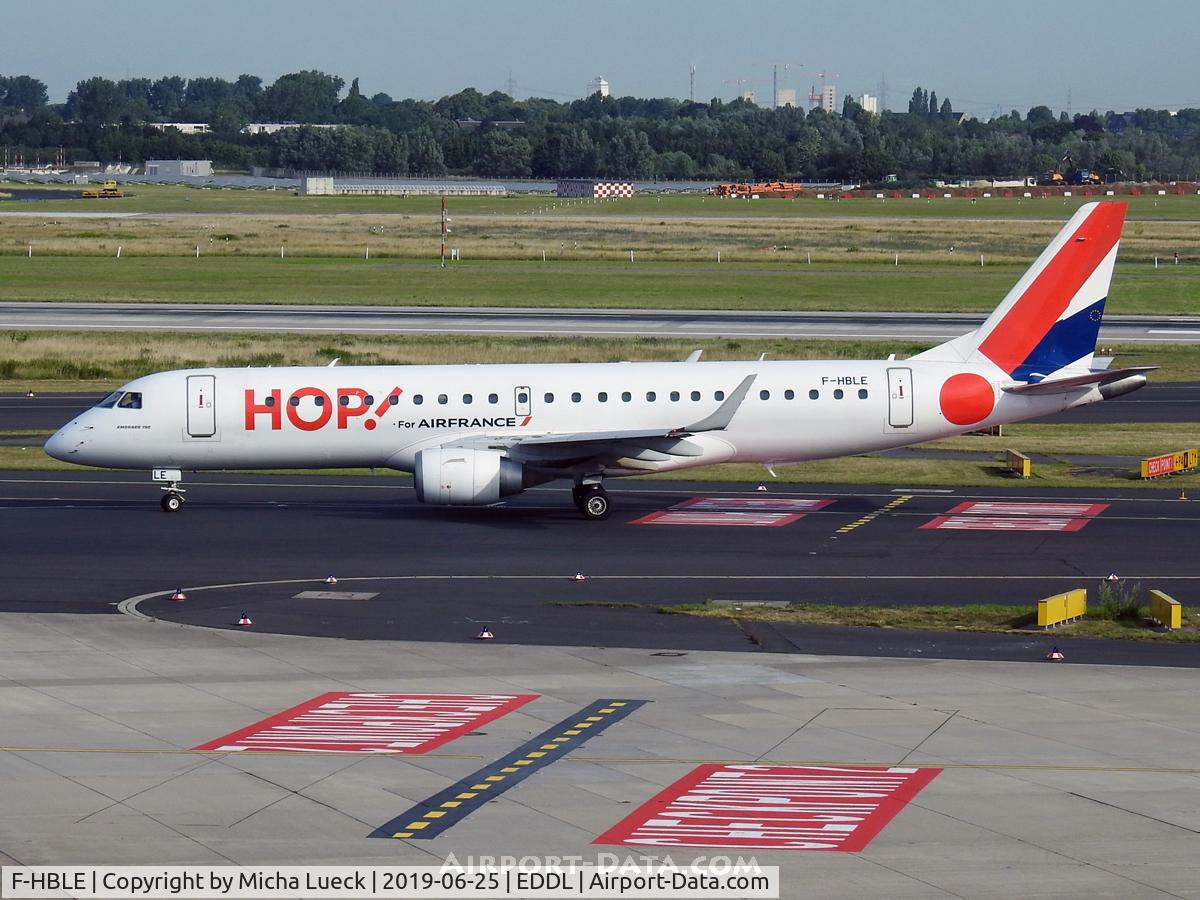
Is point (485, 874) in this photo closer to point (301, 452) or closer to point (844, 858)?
point (844, 858)

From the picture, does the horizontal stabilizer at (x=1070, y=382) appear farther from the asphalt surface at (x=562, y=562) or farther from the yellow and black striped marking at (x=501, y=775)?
the yellow and black striped marking at (x=501, y=775)

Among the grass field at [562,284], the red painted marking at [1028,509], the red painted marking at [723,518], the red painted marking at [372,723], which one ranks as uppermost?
the grass field at [562,284]

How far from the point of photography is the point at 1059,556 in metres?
37.4

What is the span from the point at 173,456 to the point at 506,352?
3044 cm

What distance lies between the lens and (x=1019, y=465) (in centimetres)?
4856

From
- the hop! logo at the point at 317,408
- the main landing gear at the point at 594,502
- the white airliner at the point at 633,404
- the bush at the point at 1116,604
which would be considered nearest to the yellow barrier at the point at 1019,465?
the white airliner at the point at 633,404

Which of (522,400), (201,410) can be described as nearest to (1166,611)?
(522,400)

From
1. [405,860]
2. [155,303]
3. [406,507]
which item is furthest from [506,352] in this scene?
[405,860]

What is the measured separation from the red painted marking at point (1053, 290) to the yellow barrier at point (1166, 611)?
515 inches

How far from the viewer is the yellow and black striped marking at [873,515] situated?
134 ft

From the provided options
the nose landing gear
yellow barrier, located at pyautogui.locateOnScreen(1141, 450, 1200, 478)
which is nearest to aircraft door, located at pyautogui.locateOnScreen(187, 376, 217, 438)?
the nose landing gear

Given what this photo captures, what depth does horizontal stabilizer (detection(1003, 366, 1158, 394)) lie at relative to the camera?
41.9m

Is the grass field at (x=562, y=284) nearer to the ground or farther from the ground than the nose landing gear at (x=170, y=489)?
farther from the ground

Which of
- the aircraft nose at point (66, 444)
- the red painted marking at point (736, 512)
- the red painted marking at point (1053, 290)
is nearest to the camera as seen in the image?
the red painted marking at point (736, 512)
